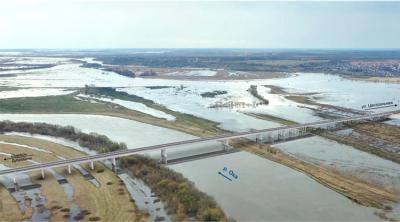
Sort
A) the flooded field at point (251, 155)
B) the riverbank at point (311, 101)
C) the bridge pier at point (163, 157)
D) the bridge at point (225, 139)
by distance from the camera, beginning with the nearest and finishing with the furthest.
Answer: the flooded field at point (251, 155) → the bridge at point (225, 139) → the bridge pier at point (163, 157) → the riverbank at point (311, 101)

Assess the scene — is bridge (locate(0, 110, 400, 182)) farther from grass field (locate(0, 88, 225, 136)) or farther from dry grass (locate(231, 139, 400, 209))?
grass field (locate(0, 88, 225, 136))

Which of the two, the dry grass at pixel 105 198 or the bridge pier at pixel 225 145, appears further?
the bridge pier at pixel 225 145

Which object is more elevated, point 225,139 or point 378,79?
point 378,79

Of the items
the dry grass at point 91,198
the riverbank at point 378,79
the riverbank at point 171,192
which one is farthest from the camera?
the riverbank at point 378,79

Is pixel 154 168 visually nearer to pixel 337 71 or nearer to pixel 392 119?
pixel 392 119

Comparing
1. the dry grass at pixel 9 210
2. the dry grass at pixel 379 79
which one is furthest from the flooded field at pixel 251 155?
the dry grass at pixel 379 79

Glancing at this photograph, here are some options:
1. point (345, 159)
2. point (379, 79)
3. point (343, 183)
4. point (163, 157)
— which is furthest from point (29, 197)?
point (379, 79)

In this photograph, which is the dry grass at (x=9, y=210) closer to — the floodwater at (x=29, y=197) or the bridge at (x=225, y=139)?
the floodwater at (x=29, y=197)

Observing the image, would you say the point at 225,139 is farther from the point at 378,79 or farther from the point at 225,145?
the point at 378,79

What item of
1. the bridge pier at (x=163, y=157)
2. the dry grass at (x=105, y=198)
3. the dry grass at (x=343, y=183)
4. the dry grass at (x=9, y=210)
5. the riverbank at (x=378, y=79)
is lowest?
the dry grass at (x=9, y=210)

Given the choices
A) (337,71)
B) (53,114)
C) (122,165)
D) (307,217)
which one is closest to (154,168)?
(122,165)
